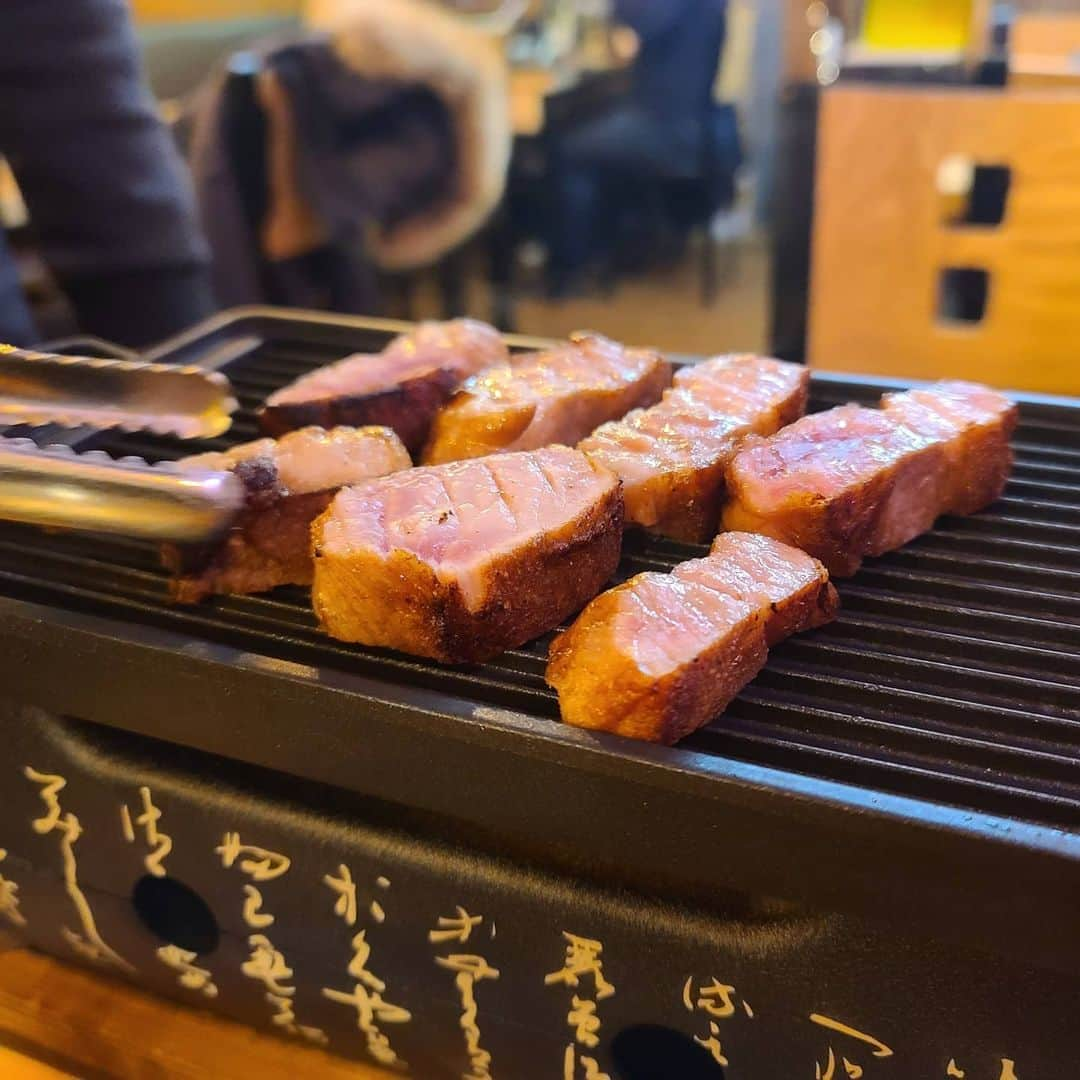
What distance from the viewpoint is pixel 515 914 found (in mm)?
1186

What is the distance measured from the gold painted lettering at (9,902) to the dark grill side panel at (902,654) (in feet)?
1.50

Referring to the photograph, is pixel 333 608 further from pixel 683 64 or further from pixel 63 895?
pixel 683 64

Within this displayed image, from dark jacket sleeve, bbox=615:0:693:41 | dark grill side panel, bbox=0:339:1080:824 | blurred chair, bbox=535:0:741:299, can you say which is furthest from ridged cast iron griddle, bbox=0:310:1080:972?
dark jacket sleeve, bbox=615:0:693:41

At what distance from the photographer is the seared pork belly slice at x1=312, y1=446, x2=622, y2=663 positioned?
122 centimetres

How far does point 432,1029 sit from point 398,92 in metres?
3.77

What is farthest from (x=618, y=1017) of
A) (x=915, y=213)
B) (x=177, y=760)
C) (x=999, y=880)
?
(x=915, y=213)

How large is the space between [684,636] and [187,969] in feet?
2.88

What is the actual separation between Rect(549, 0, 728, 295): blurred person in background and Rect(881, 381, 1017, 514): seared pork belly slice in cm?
452

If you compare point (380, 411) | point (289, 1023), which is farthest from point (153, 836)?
point (380, 411)

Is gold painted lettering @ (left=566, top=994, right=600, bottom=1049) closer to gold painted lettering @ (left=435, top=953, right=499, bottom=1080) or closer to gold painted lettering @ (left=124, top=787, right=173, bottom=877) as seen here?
gold painted lettering @ (left=435, top=953, right=499, bottom=1080)

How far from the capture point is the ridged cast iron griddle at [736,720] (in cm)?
98

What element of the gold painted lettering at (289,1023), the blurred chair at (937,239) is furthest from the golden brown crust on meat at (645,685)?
the blurred chair at (937,239)

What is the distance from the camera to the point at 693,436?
152cm

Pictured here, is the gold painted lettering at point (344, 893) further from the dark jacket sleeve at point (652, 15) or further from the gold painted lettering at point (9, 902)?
the dark jacket sleeve at point (652, 15)
